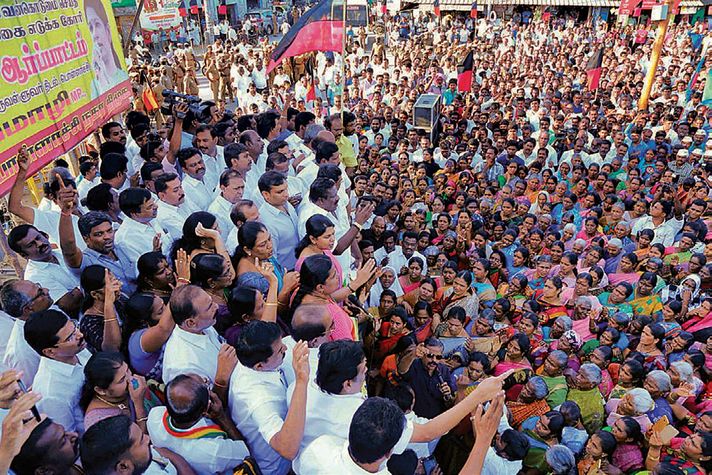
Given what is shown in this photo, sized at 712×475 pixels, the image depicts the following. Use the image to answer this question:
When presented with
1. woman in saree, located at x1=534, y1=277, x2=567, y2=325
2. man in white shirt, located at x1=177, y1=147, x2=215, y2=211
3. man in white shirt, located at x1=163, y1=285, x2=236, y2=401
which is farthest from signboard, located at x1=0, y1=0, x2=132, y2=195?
woman in saree, located at x1=534, y1=277, x2=567, y2=325

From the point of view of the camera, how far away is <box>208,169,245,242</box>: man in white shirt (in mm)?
3639

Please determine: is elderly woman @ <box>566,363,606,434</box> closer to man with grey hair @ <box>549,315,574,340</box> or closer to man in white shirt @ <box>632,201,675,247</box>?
man with grey hair @ <box>549,315,574,340</box>

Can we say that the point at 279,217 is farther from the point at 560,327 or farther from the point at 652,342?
the point at 652,342

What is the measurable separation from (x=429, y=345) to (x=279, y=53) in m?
4.15

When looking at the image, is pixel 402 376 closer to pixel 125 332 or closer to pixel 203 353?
pixel 203 353

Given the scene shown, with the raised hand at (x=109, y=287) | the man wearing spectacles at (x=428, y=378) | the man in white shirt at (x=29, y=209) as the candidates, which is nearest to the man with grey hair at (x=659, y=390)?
the man wearing spectacles at (x=428, y=378)

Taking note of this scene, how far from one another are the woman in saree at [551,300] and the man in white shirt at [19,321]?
3.49 metres

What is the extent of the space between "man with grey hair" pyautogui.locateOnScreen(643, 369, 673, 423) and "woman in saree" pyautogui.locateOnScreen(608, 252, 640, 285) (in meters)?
1.53

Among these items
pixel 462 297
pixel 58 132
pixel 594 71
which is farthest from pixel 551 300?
pixel 594 71

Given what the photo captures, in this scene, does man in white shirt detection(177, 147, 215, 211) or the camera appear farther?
the camera

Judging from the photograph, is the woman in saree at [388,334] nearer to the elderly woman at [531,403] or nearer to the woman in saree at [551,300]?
the elderly woman at [531,403]

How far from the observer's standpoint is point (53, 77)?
147 inches

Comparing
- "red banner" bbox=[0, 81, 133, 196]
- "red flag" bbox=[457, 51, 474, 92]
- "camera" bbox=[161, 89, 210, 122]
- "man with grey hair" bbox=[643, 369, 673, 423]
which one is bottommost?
"man with grey hair" bbox=[643, 369, 673, 423]

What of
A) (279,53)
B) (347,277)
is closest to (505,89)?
(279,53)
